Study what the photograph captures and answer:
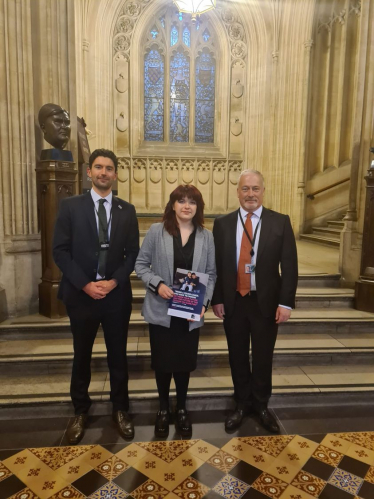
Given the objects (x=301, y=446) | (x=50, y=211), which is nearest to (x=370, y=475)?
(x=301, y=446)

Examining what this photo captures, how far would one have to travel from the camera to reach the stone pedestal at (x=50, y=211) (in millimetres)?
3646

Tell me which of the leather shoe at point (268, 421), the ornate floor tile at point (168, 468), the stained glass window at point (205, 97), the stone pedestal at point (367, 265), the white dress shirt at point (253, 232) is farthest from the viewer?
the stained glass window at point (205, 97)

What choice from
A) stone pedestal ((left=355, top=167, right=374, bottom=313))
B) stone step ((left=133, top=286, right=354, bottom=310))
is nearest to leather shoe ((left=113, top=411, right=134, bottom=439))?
stone step ((left=133, top=286, right=354, bottom=310))

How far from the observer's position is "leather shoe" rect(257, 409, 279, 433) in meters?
2.51

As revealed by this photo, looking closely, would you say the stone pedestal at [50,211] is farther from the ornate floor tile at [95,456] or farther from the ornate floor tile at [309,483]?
the ornate floor tile at [309,483]

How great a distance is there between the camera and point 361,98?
4.45 meters

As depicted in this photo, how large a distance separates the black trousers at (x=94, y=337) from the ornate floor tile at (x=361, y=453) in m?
1.44

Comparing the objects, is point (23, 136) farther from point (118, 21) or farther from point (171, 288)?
point (118, 21)

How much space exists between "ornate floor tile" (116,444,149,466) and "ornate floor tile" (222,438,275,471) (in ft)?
1.64

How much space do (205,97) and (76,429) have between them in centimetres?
897

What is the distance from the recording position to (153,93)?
376 inches

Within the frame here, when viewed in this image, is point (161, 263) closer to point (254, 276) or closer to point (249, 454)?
point (254, 276)

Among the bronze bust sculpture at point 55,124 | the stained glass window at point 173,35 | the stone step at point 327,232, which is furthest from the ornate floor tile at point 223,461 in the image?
the stained glass window at point 173,35

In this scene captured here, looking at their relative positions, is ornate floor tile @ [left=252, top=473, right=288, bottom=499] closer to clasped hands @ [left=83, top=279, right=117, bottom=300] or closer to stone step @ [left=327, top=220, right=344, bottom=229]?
clasped hands @ [left=83, top=279, right=117, bottom=300]
